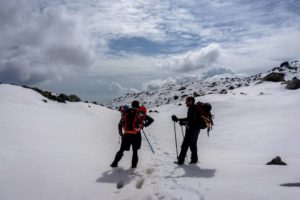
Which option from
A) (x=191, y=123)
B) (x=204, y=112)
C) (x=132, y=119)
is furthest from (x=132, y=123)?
(x=204, y=112)

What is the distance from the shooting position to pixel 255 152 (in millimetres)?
14148

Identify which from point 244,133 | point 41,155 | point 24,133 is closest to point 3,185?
point 41,155

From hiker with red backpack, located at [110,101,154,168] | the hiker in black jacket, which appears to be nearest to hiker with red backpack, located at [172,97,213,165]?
the hiker in black jacket

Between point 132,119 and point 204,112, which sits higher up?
point 204,112

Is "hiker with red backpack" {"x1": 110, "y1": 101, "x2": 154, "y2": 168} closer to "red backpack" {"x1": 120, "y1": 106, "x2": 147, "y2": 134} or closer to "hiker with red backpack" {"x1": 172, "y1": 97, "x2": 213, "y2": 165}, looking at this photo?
"red backpack" {"x1": 120, "y1": 106, "x2": 147, "y2": 134}

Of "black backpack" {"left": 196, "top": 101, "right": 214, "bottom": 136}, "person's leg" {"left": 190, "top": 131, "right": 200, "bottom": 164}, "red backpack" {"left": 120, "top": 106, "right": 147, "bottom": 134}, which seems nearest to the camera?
"red backpack" {"left": 120, "top": 106, "right": 147, "bottom": 134}

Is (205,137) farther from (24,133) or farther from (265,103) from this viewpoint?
(265,103)

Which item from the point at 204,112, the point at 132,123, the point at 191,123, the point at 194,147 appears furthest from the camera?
the point at 194,147

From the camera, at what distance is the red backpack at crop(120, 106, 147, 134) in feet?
32.1

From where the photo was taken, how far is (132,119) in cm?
981

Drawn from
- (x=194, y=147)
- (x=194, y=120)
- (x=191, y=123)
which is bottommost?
(x=194, y=147)

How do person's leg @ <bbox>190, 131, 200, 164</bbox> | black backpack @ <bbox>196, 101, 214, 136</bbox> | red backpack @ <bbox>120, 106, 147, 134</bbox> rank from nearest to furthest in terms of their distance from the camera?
red backpack @ <bbox>120, 106, 147, 134</bbox>, black backpack @ <bbox>196, 101, 214, 136</bbox>, person's leg @ <bbox>190, 131, 200, 164</bbox>

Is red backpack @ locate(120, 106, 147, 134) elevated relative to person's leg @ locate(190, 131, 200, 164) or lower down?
elevated

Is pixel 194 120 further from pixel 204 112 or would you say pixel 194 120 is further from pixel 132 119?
pixel 132 119
